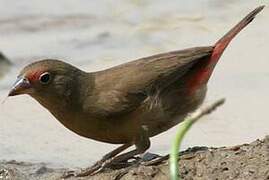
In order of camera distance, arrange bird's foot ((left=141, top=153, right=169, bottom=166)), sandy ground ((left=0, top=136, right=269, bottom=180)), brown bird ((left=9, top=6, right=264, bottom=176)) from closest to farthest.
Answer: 1. sandy ground ((left=0, top=136, right=269, bottom=180))
2. bird's foot ((left=141, top=153, right=169, bottom=166))
3. brown bird ((left=9, top=6, right=264, bottom=176))

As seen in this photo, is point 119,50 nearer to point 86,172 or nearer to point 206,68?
point 206,68

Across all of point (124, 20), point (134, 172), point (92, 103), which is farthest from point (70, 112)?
point (124, 20)

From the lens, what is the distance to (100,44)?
391 inches

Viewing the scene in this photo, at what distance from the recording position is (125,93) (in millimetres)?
6156

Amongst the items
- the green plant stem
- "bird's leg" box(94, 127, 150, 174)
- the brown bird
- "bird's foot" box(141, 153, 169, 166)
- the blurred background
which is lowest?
the green plant stem

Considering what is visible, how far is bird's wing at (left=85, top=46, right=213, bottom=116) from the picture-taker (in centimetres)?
612

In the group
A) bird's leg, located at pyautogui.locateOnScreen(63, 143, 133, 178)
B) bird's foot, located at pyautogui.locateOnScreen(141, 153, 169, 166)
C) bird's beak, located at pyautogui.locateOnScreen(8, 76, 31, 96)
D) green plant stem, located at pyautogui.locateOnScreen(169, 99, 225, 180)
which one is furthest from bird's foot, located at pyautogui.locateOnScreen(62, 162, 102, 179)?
green plant stem, located at pyautogui.locateOnScreen(169, 99, 225, 180)

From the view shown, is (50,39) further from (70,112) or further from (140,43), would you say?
(70,112)

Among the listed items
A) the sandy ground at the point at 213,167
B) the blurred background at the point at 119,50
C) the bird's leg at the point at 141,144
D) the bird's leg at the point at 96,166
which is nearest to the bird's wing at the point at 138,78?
the bird's leg at the point at 141,144

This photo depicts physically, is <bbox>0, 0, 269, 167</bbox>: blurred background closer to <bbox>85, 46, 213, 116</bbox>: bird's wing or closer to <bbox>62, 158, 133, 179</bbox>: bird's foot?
<bbox>85, 46, 213, 116</bbox>: bird's wing

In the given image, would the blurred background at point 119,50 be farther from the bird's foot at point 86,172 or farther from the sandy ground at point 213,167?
the sandy ground at point 213,167

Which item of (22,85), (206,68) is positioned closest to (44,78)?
(22,85)

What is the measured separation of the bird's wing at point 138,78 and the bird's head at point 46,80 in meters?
0.17

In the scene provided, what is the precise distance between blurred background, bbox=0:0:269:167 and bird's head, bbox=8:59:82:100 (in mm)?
1269
